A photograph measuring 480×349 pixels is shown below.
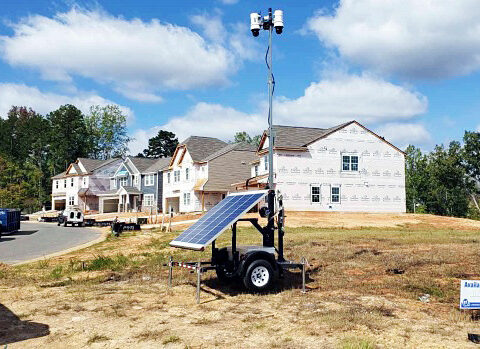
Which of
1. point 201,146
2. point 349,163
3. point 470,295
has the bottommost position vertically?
point 470,295

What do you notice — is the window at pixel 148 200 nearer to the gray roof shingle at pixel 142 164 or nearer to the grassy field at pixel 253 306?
the gray roof shingle at pixel 142 164

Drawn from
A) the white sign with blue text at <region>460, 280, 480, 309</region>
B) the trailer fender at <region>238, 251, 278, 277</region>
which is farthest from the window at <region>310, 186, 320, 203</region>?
the white sign with blue text at <region>460, 280, 480, 309</region>

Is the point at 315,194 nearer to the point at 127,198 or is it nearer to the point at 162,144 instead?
the point at 127,198

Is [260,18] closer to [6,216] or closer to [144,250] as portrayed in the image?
[144,250]

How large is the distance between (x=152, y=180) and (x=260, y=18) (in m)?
55.9

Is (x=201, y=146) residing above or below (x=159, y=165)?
above

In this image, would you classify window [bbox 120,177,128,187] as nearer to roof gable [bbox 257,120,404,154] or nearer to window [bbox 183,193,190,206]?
window [bbox 183,193,190,206]

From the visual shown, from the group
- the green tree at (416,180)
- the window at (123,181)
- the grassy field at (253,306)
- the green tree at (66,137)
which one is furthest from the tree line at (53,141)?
the grassy field at (253,306)

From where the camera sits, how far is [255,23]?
13055mm

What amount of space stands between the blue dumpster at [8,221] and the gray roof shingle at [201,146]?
77.7ft

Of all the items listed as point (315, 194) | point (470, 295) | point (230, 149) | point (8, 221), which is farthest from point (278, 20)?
point (230, 149)

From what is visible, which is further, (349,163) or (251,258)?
(349,163)

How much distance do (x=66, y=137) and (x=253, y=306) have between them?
329ft

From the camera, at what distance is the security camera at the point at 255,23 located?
13.0m
